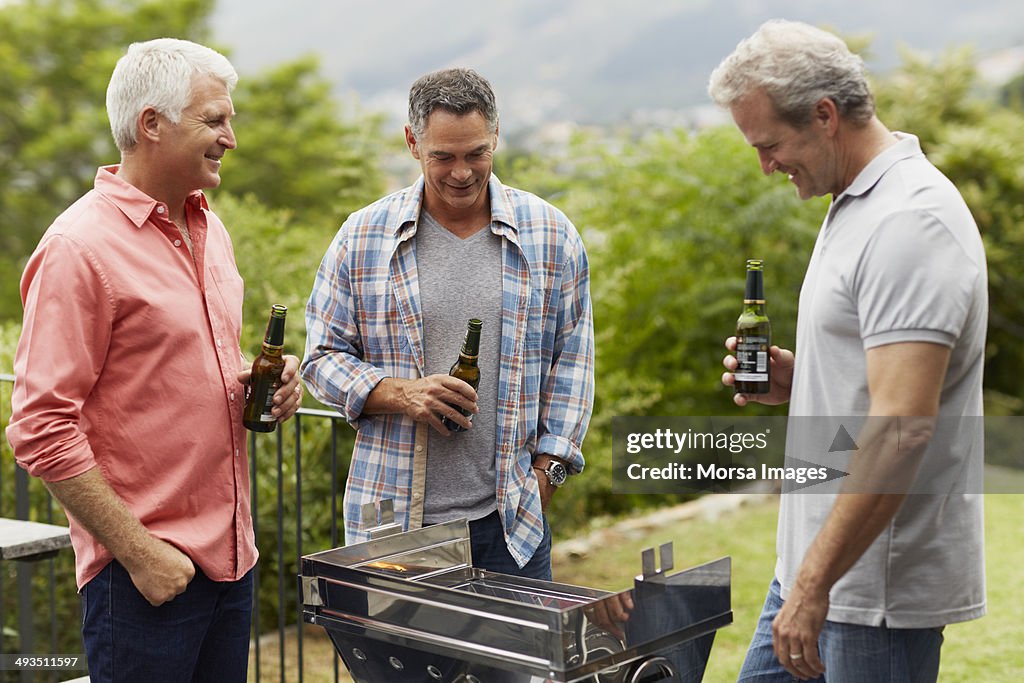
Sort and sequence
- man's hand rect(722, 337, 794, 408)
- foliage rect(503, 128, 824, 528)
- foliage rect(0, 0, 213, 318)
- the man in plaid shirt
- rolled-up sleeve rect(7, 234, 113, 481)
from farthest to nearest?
foliage rect(0, 0, 213, 318)
foliage rect(503, 128, 824, 528)
the man in plaid shirt
man's hand rect(722, 337, 794, 408)
rolled-up sleeve rect(7, 234, 113, 481)

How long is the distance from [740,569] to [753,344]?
4.45 meters

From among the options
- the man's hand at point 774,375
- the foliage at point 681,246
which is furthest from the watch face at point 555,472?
the foliage at point 681,246

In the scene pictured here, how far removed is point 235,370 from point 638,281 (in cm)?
607

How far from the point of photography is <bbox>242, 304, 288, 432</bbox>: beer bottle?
2.42m

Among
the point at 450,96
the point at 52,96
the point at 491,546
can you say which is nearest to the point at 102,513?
the point at 491,546

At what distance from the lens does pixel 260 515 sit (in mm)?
5289

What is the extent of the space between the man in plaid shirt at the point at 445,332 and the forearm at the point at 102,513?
0.60 m

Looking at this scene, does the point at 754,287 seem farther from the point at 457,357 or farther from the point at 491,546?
the point at 491,546

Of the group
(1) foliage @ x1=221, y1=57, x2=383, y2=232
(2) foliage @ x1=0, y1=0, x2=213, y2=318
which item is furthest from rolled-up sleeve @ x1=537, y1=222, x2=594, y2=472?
(2) foliage @ x1=0, y1=0, x2=213, y2=318

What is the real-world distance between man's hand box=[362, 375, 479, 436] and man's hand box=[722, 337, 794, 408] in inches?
23.0

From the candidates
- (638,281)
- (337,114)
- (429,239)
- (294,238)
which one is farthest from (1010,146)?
(337,114)

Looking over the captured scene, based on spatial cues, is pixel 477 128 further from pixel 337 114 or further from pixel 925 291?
pixel 337 114

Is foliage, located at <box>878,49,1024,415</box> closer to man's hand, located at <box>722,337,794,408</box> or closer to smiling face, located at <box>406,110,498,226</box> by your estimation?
man's hand, located at <box>722,337,794,408</box>

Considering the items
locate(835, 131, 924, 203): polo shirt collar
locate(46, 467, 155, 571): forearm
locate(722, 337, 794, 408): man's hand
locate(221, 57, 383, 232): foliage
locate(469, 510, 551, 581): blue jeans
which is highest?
locate(221, 57, 383, 232): foliage
